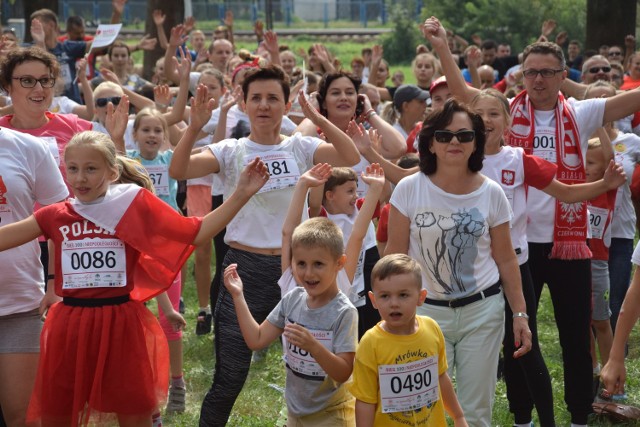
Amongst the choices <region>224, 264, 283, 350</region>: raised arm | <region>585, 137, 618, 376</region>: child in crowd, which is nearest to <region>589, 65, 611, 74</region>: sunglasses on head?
<region>585, 137, 618, 376</region>: child in crowd

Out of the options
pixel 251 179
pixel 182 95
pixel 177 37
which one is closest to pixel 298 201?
pixel 251 179

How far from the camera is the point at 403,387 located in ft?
14.4

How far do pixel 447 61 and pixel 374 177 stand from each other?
128cm

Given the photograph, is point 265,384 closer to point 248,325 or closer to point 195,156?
point 195,156

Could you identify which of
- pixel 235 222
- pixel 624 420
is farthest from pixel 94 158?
pixel 624 420

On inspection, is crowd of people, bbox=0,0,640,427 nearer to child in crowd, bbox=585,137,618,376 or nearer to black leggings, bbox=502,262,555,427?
black leggings, bbox=502,262,555,427

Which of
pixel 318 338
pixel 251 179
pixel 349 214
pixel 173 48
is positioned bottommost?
pixel 318 338

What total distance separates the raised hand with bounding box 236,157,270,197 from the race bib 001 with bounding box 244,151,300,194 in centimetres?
89

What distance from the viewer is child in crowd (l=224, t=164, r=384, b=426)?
15.2ft

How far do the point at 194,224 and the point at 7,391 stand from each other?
1221 millimetres

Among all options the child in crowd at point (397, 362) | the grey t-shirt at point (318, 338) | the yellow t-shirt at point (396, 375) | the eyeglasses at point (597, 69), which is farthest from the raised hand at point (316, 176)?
the eyeglasses at point (597, 69)

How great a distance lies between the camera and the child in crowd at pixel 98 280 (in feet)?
15.6

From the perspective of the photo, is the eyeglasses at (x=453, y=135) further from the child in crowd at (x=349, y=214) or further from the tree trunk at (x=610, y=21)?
the tree trunk at (x=610, y=21)

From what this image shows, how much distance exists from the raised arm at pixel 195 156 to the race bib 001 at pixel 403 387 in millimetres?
1685
